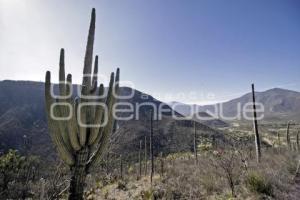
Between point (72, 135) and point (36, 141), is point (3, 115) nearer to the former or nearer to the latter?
point (36, 141)

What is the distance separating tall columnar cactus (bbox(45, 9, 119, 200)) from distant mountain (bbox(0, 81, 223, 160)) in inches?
1416

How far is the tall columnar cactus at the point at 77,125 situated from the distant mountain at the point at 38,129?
118 ft

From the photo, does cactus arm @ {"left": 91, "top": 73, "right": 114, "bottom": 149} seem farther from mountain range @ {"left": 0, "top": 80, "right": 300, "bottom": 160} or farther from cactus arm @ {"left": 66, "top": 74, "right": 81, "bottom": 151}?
mountain range @ {"left": 0, "top": 80, "right": 300, "bottom": 160}

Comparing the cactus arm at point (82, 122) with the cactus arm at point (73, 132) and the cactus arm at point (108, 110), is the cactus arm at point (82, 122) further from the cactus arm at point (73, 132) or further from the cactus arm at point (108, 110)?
the cactus arm at point (108, 110)

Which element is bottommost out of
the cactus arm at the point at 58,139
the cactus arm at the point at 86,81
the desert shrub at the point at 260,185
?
the desert shrub at the point at 260,185

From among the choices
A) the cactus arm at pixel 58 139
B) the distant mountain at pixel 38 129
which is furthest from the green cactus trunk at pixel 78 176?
the distant mountain at pixel 38 129

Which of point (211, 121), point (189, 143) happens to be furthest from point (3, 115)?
point (211, 121)

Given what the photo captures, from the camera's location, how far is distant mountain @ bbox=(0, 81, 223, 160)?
5781 centimetres

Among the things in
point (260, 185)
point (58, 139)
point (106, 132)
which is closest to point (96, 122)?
point (106, 132)

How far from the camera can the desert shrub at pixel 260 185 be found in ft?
29.6

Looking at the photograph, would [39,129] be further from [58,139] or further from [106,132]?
[58,139]

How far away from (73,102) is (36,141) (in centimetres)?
6644

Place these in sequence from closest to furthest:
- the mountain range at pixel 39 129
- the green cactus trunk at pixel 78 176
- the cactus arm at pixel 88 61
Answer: the green cactus trunk at pixel 78 176
the cactus arm at pixel 88 61
the mountain range at pixel 39 129

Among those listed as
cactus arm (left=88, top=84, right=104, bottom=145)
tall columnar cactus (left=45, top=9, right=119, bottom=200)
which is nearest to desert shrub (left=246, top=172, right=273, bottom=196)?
tall columnar cactus (left=45, top=9, right=119, bottom=200)
